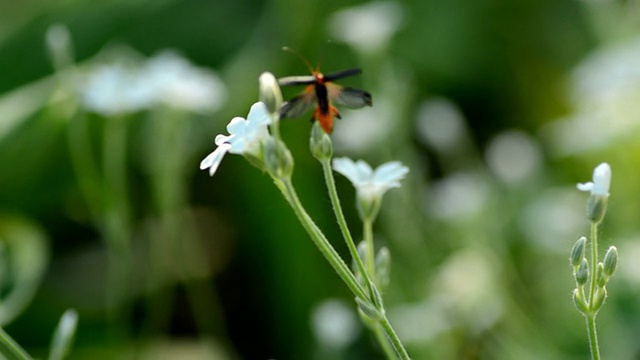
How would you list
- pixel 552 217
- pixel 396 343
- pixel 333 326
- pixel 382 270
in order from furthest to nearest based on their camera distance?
1. pixel 552 217
2. pixel 333 326
3. pixel 382 270
4. pixel 396 343

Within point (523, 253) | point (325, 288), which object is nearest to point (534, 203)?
point (523, 253)

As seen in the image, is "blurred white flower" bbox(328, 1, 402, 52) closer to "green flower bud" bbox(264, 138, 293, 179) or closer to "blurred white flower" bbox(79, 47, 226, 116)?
"blurred white flower" bbox(79, 47, 226, 116)

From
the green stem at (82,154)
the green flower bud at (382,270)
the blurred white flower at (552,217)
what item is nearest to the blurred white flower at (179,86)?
the green stem at (82,154)

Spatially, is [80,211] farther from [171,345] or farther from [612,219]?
[612,219]

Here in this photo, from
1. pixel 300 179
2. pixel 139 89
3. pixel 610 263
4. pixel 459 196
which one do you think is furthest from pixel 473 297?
pixel 610 263

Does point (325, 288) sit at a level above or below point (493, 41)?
below

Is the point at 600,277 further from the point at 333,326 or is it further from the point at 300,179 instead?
the point at 300,179
